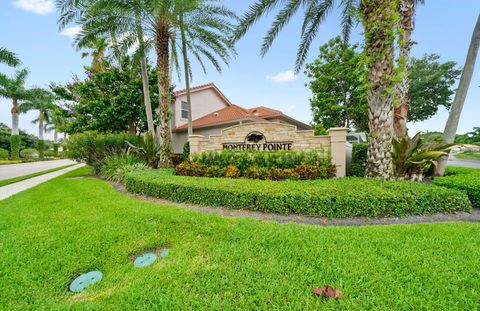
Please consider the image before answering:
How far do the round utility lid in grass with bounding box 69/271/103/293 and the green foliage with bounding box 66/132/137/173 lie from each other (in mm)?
9184

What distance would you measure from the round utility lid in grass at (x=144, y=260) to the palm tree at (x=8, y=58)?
1519 cm

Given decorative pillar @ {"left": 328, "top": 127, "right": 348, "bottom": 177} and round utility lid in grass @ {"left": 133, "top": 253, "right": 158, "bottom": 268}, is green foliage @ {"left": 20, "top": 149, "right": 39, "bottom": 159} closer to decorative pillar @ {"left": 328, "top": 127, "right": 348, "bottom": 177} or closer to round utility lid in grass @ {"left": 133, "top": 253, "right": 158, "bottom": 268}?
round utility lid in grass @ {"left": 133, "top": 253, "right": 158, "bottom": 268}

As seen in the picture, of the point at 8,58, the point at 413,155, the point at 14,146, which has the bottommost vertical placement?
the point at 413,155

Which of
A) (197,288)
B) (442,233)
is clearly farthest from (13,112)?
(442,233)

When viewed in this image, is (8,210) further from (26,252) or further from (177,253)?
(177,253)

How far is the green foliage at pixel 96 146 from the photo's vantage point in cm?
1085

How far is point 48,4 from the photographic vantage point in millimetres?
8422

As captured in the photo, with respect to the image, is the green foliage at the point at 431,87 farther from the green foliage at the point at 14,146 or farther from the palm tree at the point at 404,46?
the green foliage at the point at 14,146

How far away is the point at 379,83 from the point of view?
5.66 meters

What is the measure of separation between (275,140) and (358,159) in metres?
3.52

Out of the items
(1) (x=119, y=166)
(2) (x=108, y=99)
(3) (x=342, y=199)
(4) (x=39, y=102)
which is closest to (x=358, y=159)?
(3) (x=342, y=199)

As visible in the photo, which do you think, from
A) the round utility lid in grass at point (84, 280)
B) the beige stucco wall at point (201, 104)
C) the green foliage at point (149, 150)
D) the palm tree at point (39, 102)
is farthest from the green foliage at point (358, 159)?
the palm tree at point (39, 102)

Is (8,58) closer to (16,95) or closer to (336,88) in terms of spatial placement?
(336,88)

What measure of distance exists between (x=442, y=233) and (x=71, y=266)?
5678 mm
